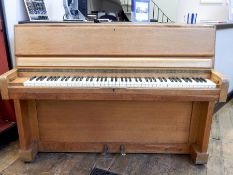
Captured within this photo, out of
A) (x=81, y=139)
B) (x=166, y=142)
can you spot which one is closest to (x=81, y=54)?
(x=81, y=139)

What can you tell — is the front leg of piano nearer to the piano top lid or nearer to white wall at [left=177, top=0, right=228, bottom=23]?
the piano top lid

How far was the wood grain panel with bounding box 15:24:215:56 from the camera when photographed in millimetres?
1635

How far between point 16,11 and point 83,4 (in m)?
0.83

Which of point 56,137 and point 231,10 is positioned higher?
point 231,10

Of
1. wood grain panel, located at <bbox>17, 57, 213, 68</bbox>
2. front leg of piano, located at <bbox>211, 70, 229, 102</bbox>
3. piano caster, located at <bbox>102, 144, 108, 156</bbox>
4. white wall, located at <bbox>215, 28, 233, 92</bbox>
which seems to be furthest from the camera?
white wall, located at <bbox>215, 28, 233, 92</bbox>

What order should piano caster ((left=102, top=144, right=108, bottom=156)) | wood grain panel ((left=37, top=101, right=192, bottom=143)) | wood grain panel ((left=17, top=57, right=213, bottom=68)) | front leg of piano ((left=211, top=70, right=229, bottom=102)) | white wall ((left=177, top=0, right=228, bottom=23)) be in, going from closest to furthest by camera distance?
front leg of piano ((left=211, top=70, right=229, bottom=102)) → wood grain panel ((left=17, top=57, right=213, bottom=68)) → wood grain panel ((left=37, top=101, right=192, bottom=143)) → piano caster ((left=102, top=144, right=108, bottom=156)) → white wall ((left=177, top=0, right=228, bottom=23))

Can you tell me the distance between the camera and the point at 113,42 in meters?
1.64

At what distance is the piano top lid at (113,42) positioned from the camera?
1.63 m

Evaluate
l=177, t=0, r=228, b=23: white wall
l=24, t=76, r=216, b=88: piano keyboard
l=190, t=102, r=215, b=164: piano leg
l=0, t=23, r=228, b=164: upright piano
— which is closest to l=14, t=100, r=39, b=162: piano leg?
l=0, t=23, r=228, b=164: upright piano

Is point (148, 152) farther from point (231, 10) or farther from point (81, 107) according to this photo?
point (231, 10)

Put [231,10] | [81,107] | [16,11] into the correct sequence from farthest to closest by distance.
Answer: [231,10] → [16,11] → [81,107]

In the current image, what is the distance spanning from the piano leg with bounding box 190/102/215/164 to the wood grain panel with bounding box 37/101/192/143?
0.05m

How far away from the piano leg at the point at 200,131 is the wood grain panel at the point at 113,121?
0.05 meters

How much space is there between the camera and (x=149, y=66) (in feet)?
5.29
